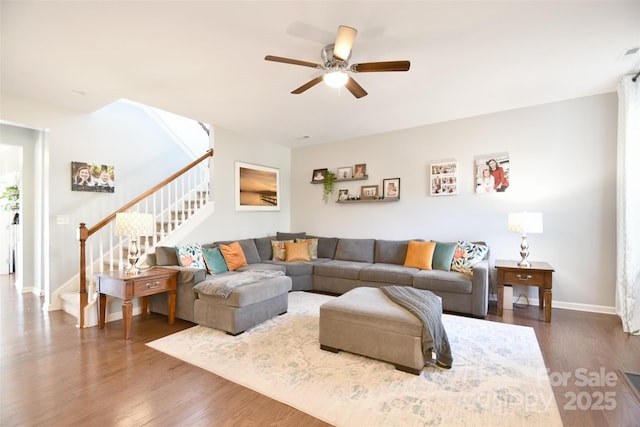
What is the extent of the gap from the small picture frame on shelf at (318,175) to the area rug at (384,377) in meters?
3.44

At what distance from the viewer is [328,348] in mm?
2691

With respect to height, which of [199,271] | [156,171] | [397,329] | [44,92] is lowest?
[397,329]

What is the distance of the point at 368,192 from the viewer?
547 cm

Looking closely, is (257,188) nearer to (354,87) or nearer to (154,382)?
(354,87)

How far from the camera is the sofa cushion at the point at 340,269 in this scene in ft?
15.0

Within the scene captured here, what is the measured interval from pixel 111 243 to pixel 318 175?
3739mm

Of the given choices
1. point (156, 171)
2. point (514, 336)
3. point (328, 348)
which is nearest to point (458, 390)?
point (328, 348)

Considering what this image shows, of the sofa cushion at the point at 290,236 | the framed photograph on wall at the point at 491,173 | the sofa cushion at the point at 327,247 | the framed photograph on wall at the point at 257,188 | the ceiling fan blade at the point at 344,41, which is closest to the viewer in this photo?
the ceiling fan blade at the point at 344,41

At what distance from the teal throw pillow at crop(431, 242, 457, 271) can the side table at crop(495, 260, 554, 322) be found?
1.94 ft

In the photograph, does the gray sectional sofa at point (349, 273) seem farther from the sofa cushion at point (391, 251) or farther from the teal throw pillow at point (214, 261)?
the teal throw pillow at point (214, 261)

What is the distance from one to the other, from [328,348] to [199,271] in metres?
1.77

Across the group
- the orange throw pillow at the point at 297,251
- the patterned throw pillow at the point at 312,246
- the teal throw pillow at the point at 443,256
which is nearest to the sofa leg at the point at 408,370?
the teal throw pillow at the point at 443,256

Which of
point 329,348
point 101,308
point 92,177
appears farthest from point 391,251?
point 92,177

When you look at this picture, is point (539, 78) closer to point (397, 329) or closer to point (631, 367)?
point (631, 367)
